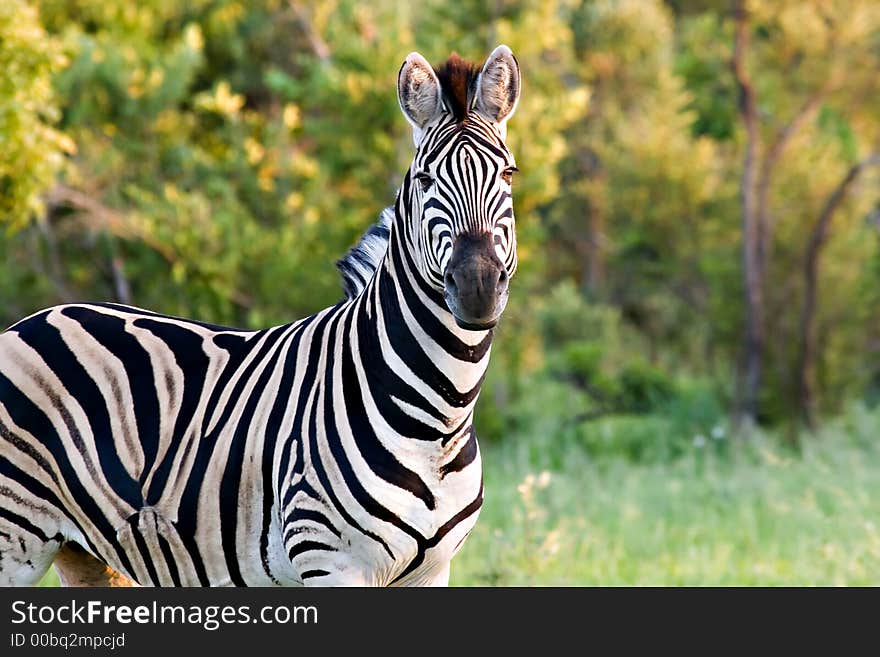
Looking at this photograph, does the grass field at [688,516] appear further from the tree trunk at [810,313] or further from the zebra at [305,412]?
the zebra at [305,412]

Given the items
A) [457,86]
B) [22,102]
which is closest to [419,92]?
[457,86]

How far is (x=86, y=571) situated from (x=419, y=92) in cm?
200

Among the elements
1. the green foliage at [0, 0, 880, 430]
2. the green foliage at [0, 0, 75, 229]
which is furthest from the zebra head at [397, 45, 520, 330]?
the green foliage at [0, 0, 880, 430]

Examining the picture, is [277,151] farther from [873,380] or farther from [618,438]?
[873,380]

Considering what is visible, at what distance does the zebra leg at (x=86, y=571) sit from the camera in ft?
13.8

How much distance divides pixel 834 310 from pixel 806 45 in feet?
10.1

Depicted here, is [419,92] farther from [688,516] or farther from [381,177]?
[381,177]

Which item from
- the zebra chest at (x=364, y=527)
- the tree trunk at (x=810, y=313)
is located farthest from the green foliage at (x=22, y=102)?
the tree trunk at (x=810, y=313)

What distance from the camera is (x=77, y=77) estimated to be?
44.9 ft

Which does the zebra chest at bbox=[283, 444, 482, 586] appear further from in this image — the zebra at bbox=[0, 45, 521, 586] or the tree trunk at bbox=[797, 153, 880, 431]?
the tree trunk at bbox=[797, 153, 880, 431]

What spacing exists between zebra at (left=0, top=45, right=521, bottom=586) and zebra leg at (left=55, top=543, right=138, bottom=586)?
48 millimetres

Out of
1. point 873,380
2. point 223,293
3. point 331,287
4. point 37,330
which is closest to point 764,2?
point 873,380

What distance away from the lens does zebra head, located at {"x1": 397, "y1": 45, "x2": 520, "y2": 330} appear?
3170 mm

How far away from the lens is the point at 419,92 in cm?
353
